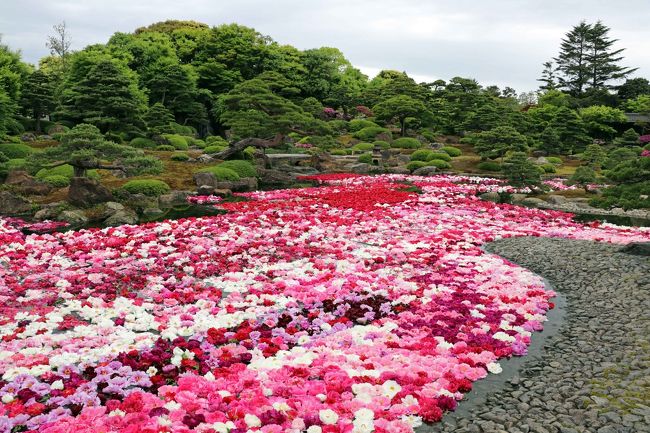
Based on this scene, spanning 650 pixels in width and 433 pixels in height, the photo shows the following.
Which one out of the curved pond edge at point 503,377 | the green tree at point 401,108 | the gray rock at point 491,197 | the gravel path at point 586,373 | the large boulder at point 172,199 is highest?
the green tree at point 401,108

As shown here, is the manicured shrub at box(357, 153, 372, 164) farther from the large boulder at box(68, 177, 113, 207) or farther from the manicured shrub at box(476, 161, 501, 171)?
the large boulder at box(68, 177, 113, 207)

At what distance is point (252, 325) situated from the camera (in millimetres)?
8680

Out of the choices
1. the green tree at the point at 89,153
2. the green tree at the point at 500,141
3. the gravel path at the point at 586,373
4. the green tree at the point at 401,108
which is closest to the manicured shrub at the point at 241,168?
the green tree at the point at 89,153

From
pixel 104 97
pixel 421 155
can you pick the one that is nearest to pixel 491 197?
pixel 421 155

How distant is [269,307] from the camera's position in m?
9.59

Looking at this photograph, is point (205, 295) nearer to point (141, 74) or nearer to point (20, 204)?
point (20, 204)

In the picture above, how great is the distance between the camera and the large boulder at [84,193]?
22.7m

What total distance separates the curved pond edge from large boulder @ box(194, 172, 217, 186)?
23.8 metres

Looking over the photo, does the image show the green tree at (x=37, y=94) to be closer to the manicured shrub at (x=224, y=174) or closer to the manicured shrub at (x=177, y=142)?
the manicured shrub at (x=177, y=142)

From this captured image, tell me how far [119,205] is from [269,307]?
51.2 ft

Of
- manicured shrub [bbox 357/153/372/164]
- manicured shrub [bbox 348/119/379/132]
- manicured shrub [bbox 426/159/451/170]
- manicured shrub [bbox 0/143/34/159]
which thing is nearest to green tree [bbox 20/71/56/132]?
manicured shrub [bbox 0/143/34/159]

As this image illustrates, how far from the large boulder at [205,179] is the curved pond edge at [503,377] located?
23.8 metres

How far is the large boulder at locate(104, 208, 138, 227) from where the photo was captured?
1993 cm

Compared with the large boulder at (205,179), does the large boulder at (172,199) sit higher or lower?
lower
